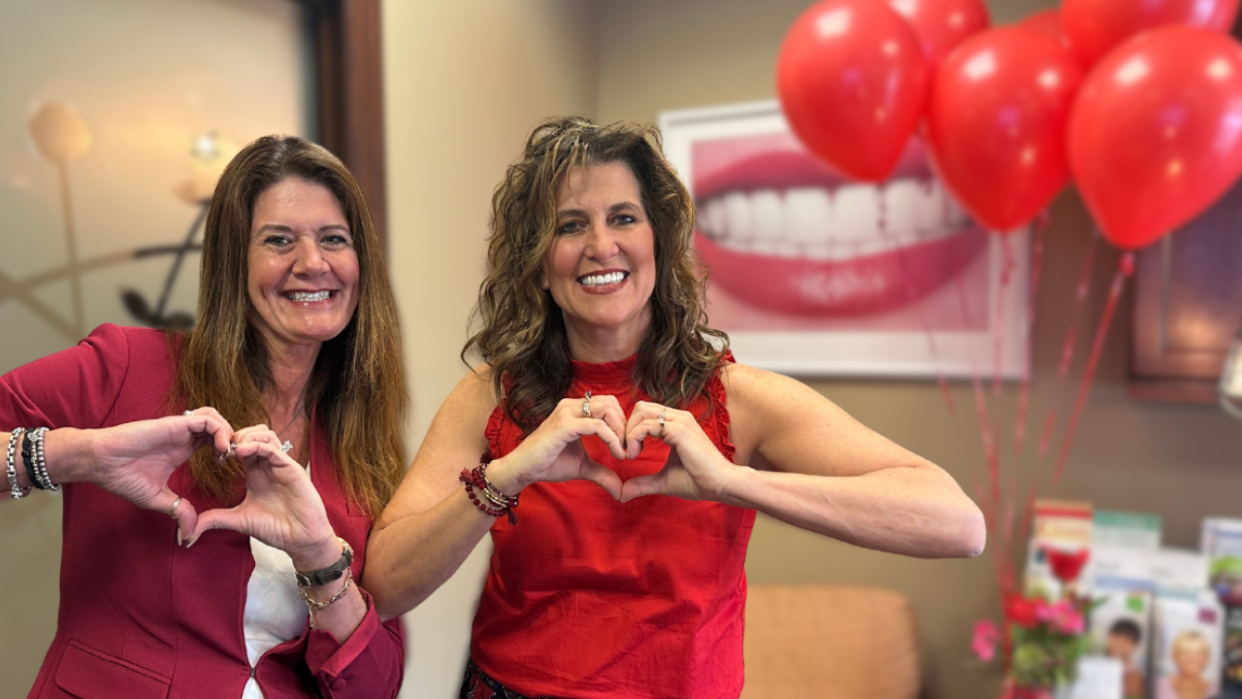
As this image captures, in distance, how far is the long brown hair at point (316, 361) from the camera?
1307 mm

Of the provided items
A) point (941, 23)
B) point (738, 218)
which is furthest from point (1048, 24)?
point (738, 218)

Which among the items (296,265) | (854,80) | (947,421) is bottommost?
(947,421)

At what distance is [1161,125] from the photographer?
1742 mm

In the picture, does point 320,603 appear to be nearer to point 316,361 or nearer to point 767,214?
point 316,361

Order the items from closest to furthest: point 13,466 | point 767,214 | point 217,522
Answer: point 13,466 < point 217,522 < point 767,214

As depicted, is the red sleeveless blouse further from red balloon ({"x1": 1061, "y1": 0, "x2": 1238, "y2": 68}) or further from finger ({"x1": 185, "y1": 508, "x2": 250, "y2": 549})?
red balloon ({"x1": 1061, "y1": 0, "x2": 1238, "y2": 68})

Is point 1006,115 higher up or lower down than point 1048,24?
lower down

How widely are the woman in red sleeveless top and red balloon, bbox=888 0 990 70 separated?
114cm

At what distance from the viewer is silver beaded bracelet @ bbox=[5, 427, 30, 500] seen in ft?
3.46

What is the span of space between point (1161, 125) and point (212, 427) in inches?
70.7

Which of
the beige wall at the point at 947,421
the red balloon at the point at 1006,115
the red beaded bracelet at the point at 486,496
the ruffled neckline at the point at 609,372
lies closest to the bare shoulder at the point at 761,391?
the ruffled neckline at the point at 609,372

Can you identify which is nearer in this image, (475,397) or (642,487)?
(642,487)

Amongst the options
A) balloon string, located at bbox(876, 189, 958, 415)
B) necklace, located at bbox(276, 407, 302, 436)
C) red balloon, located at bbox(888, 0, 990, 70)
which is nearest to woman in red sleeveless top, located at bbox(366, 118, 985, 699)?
necklace, located at bbox(276, 407, 302, 436)

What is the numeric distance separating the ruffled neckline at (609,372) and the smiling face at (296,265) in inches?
15.5
